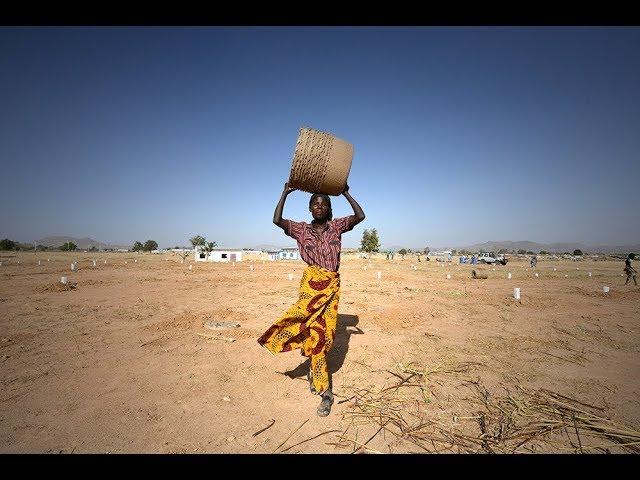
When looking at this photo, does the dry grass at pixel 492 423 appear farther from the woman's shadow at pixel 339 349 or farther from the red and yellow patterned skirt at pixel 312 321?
the woman's shadow at pixel 339 349

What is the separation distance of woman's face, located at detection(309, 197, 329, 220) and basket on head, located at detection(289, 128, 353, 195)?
0.12 metres

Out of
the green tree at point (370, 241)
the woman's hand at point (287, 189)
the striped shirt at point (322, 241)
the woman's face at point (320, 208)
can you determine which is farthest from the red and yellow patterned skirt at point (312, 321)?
the green tree at point (370, 241)

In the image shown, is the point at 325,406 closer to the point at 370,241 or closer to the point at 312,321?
the point at 312,321

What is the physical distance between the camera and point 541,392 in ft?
12.7

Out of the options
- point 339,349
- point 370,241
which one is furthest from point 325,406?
point 370,241

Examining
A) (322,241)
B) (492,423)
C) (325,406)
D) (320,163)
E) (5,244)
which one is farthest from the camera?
(5,244)

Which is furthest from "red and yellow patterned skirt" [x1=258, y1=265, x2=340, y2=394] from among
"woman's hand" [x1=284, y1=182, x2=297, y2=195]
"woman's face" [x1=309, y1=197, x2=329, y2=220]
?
"woman's hand" [x1=284, y1=182, x2=297, y2=195]

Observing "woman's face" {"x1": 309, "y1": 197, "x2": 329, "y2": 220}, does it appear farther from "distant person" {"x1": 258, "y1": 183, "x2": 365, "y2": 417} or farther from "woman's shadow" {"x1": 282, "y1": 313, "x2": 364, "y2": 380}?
"woman's shadow" {"x1": 282, "y1": 313, "x2": 364, "y2": 380}

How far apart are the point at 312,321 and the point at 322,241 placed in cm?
100

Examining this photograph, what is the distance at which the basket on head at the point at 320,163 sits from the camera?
11.3 feet

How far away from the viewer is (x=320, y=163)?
138 inches

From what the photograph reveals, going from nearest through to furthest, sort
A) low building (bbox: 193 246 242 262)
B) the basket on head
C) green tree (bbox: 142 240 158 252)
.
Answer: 1. the basket on head
2. low building (bbox: 193 246 242 262)
3. green tree (bbox: 142 240 158 252)

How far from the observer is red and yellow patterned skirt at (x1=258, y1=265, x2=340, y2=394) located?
3.60m
